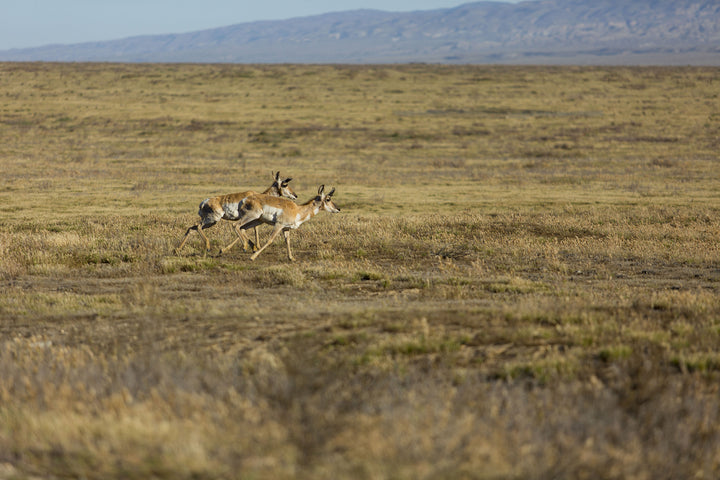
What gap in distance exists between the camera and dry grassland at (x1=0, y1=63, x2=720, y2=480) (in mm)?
4414

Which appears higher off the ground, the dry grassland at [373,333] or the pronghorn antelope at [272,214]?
the pronghorn antelope at [272,214]

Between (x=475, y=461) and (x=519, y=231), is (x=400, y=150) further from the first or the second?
(x=475, y=461)

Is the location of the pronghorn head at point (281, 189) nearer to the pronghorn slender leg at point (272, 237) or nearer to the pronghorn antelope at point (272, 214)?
the pronghorn antelope at point (272, 214)

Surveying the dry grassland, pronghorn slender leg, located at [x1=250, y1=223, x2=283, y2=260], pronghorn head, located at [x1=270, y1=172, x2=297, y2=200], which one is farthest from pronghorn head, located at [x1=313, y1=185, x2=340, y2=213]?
pronghorn head, located at [x1=270, y1=172, x2=297, y2=200]

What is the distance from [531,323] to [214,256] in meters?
7.60

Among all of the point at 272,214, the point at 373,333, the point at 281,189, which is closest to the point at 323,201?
the point at 272,214

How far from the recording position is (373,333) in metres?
7.59

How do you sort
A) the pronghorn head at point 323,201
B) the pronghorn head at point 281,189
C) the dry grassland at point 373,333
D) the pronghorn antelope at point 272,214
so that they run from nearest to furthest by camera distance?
the dry grassland at point 373,333 → the pronghorn antelope at point 272,214 → the pronghorn head at point 323,201 → the pronghorn head at point 281,189

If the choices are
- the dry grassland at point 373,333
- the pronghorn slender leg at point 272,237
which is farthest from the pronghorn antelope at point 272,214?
the dry grassland at point 373,333

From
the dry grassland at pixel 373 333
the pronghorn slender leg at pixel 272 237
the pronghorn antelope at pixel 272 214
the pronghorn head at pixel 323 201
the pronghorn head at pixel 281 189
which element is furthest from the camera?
the pronghorn head at pixel 281 189

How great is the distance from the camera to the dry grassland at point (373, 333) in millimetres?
4414

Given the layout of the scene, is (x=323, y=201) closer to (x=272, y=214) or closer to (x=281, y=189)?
(x=272, y=214)

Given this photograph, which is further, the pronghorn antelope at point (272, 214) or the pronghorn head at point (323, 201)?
the pronghorn head at point (323, 201)

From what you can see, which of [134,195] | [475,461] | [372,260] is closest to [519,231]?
[372,260]
